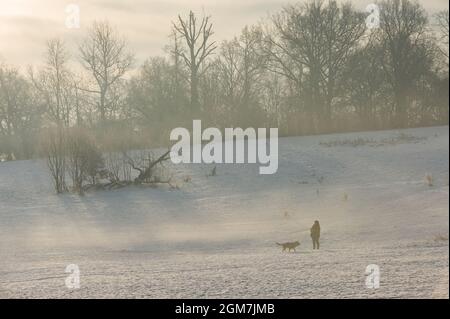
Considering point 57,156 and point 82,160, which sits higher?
point 57,156

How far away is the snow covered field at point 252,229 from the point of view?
8.98 metres

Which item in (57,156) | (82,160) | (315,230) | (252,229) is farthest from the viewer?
(82,160)

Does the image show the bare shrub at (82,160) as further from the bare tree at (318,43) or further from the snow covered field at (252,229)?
the bare tree at (318,43)

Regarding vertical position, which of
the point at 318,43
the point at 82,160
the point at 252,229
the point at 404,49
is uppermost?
the point at 318,43

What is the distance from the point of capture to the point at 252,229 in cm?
2105

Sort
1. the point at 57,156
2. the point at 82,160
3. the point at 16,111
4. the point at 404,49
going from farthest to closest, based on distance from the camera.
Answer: the point at 16,111, the point at 82,160, the point at 57,156, the point at 404,49

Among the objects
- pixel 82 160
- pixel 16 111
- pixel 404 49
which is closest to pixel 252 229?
pixel 404 49

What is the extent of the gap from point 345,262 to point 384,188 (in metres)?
9.62

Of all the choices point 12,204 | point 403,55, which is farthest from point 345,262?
point 12,204

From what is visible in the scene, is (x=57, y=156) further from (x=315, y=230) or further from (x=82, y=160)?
(x=315, y=230)

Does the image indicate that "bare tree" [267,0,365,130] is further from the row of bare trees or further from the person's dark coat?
the person's dark coat

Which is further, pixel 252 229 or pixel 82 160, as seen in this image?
pixel 82 160

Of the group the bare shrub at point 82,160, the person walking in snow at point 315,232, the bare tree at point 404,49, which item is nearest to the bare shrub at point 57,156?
the bare shrub at point 82,160
